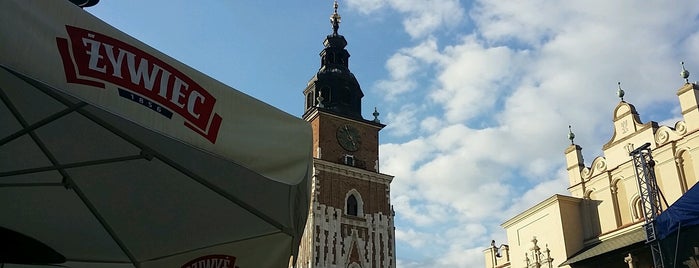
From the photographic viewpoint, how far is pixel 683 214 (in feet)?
47.4

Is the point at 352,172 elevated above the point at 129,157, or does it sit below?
above

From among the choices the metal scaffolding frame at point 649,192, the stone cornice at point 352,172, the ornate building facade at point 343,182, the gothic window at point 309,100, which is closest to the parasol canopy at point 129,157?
the metal scaffolding frame at point 649,192

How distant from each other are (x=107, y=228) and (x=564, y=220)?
21.4 metres

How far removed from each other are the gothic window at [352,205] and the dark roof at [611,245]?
12523mm

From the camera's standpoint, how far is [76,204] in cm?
438

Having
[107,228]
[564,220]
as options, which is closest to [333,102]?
[564,220]

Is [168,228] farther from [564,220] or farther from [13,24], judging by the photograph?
[564,220]

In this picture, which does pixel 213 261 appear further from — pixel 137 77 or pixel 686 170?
pixel 686 170

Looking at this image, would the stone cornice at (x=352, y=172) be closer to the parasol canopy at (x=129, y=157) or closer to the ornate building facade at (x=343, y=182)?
the ornate building facade at (x=343, y=182)

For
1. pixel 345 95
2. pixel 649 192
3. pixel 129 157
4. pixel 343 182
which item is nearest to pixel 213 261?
pixel 129 157

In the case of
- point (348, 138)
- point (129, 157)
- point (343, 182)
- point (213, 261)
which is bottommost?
point (213, 261)

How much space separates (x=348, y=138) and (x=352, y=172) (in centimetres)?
212

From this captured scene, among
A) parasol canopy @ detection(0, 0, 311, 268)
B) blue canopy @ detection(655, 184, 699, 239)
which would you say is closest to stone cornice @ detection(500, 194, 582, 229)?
blue canopy @ detection(655, 184, 699, 239)

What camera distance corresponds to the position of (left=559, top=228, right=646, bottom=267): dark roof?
2009cm
